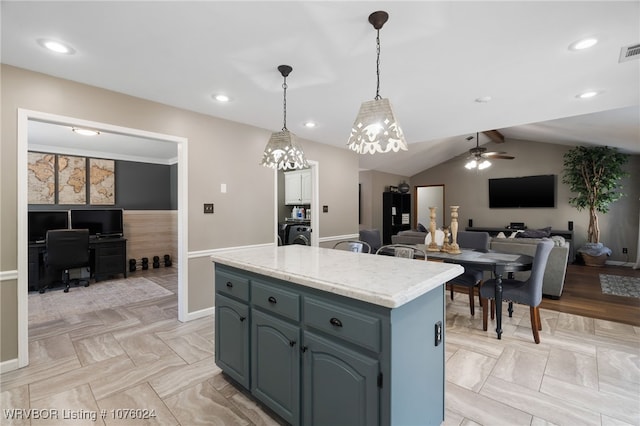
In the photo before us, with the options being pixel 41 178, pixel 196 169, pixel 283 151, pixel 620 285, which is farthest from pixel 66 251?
pixel 620 285

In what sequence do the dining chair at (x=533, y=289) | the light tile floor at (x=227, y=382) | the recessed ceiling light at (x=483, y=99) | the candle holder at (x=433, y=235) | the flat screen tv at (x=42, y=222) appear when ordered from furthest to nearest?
the flat screen tv at (x=42, y=222) → the candle holder at (x=433, y=235) → the recessed ceiling light at (x=483, y=99) → the dining chair at (x=533, y=289) → the light tile floor at (x=227, y=382)

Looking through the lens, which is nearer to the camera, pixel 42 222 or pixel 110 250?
pixel 42 222

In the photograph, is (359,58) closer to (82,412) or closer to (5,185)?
Result: (5,185)

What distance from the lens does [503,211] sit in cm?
842

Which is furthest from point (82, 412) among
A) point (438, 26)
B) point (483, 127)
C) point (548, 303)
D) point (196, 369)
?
point (483, 127)

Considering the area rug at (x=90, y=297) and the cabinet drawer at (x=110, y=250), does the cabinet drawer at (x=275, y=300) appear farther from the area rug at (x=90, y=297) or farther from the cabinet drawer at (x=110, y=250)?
the cabinet drawer at (x=110, y=250)

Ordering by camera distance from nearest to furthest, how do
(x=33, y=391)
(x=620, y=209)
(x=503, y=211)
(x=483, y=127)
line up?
(x=33, y=391), (x=483, y=127), (x=620, y=209), (x=503, y=211)

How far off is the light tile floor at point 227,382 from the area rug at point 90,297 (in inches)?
16.9

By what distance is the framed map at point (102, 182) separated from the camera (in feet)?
18.4

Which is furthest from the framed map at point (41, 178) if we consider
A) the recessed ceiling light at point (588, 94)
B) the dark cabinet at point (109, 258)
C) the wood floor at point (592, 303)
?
the wood floor at point (592, 303)

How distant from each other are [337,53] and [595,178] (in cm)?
716

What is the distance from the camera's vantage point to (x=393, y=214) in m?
8.58

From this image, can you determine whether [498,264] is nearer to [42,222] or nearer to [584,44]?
[584,44]

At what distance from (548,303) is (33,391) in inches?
209
